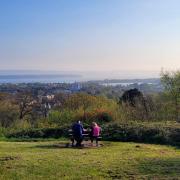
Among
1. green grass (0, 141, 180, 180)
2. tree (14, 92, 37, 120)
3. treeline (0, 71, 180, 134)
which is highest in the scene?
green grass (0, 141, 180, 180)

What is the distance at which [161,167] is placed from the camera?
1528cm

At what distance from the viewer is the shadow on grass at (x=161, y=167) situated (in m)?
14.3

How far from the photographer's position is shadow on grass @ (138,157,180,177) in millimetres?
14334

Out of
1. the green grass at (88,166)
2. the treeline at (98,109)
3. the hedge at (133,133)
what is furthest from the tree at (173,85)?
the green grass at (88,166)

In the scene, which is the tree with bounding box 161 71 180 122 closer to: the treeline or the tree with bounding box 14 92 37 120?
the treeline

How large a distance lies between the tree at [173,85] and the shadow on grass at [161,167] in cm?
3576

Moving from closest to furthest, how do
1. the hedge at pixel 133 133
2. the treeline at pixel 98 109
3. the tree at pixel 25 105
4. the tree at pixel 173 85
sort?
the hedge at pixel 133 133 < the treeline at pixel 98 109 < the tree at pixel 173 85 < the tree at pixel 25 105

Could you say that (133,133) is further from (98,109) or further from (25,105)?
(25,105)

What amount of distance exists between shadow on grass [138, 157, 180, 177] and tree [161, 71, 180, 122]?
35762 mm

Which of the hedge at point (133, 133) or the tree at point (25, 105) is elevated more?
the hedge at point (133, 133)

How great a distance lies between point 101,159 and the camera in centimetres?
1752

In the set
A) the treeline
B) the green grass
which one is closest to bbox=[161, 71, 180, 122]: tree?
the treeline

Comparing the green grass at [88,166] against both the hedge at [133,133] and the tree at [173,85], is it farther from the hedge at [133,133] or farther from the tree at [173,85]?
the tree at [173,85]

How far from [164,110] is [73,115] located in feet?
35.4
